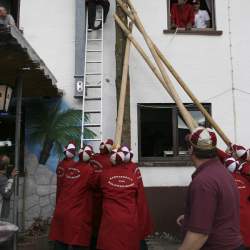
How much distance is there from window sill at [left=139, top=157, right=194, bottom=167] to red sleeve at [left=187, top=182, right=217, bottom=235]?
5173 millimetres

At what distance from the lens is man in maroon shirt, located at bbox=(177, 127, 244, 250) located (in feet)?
9.78

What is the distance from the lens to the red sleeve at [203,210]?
2973 mm

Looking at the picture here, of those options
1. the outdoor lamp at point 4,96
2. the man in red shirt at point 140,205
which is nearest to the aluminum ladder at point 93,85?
the outdoor lamp at point 4,96

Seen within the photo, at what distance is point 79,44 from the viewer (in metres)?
8.33

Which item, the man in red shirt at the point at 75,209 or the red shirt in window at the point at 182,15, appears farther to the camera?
the red shirt in window at the point at 182,15

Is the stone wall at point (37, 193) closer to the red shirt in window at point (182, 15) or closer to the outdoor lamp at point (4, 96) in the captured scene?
the outdoor lamp at point (4, 96)

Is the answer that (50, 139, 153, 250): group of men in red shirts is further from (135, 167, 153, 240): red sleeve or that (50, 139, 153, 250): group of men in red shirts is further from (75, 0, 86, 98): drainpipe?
Answer: (75, 0, 86, 98): drainpipe

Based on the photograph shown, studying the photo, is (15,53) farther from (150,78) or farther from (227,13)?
(227,13)

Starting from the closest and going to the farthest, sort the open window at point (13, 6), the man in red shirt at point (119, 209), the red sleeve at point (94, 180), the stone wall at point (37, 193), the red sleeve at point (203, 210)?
the red sleeve at point (203, 210)
the man in red shirt at point (119, 209)
the red sleeve at point (94, 180)
the stone wall at point (37, 193)
the open window at point (13, 6)

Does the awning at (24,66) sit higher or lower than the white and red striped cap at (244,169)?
higher

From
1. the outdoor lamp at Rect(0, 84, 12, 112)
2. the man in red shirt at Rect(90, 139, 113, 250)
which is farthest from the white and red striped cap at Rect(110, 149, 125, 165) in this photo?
the outdoor lamp at Rect(0, 84, 12, 112)

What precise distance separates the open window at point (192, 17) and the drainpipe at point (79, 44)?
166 centimetres

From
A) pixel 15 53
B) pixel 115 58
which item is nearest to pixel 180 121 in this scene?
pixel 115 58

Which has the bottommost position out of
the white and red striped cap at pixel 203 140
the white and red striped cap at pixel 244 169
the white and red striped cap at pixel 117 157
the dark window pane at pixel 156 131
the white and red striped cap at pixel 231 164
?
the white and red striped cap at pixel 244 169
